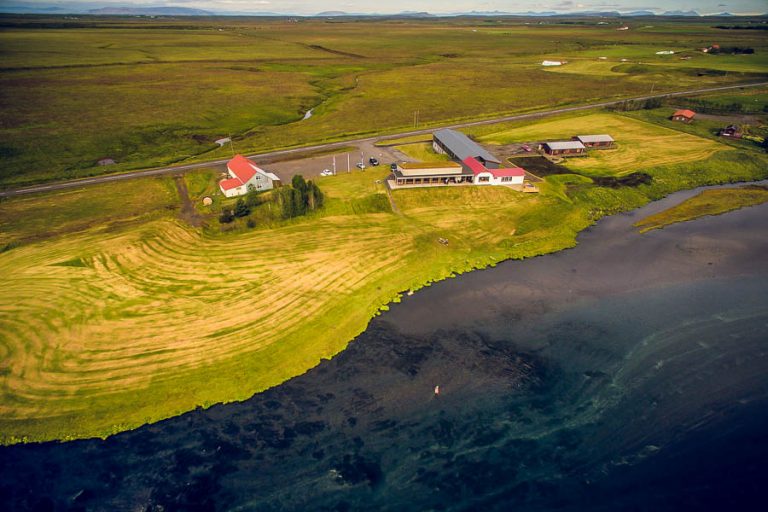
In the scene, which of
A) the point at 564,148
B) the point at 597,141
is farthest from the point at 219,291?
the point at 597,141

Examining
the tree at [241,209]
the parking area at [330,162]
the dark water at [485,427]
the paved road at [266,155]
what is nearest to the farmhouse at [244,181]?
the parking area at [330,162]

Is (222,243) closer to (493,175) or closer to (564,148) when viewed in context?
(493,175)

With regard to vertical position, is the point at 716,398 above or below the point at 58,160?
below

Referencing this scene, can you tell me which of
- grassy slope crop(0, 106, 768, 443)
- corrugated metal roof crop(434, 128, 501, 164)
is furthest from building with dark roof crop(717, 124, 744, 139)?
corrugated metal roof crop(434, 128, 501, 164)

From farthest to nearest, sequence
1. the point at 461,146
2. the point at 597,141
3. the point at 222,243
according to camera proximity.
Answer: the point at 597,141 → the point at 461,146 → the point at 222,243

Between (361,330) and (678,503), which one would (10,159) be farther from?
(678,503)

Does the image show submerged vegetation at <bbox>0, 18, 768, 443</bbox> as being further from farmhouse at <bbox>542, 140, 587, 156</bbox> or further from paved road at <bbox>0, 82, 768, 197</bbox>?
paved road at <bbox>0, 82, 768, 197</bbox>

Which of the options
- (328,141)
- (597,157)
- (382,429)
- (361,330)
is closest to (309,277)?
(361,330)
